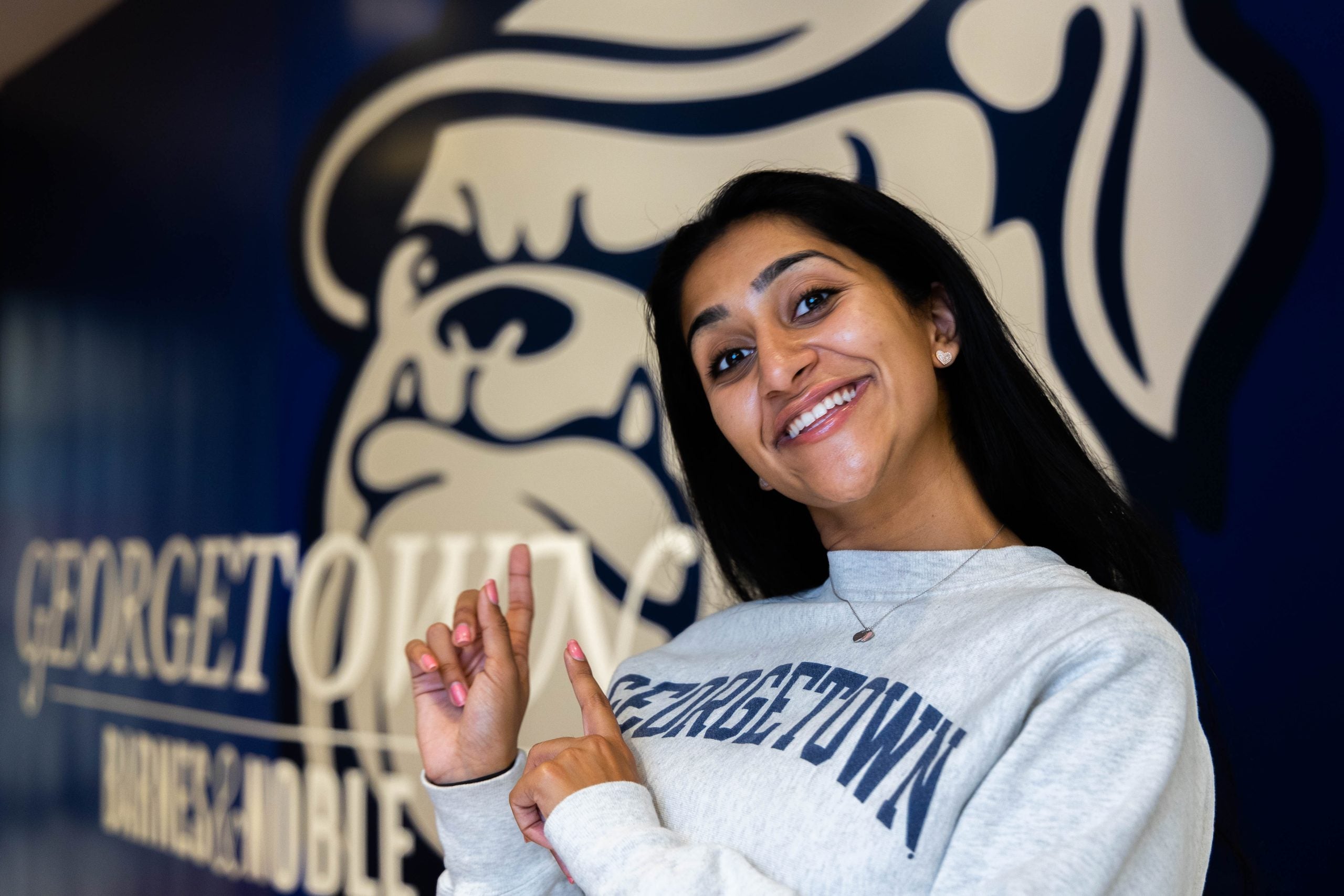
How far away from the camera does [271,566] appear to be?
2.80 m

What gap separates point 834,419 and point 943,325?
0.18 meters

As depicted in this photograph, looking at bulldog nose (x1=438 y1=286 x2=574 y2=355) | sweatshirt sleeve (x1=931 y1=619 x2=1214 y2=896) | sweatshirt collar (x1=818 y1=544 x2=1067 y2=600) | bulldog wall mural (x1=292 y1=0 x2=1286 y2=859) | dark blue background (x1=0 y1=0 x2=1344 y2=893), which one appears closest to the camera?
sweatshirt sleeve (x1=931 y1=619 x2=1214 y2=896)

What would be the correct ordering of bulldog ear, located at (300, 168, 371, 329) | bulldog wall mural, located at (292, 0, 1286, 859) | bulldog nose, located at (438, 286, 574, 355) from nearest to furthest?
1. bulldog wall mural, located at (292, 0, 1286, 859)
2. bulldog nose, located at (438, 286, 574, 355)
3. bulldog ear, located at (300, 168, 371, 329)

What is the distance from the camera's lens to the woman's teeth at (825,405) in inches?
38.1

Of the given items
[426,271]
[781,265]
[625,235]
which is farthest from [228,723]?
[781,265]

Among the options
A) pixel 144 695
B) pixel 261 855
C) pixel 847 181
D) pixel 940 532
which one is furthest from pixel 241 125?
pixel 940 532

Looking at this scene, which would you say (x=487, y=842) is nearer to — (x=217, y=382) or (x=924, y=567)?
(x=924, y=567)

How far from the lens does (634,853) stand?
2.61ft

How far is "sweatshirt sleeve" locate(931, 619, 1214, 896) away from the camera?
673mm

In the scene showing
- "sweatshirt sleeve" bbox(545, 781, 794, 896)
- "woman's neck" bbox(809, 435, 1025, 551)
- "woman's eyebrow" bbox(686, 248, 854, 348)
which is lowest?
"sweatshirt sleeve" bbox(545, 781, 794, 896)

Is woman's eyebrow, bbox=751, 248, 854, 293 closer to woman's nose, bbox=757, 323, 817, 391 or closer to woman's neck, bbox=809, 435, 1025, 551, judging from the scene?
woman's nose, bbox=757, 323, 817, 391

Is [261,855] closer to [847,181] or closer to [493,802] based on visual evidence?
[493,802]

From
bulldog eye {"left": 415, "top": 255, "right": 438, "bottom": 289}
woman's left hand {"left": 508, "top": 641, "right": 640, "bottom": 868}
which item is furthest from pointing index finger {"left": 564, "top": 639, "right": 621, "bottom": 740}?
bulldog eye {"left": 415, "top": 255, "right": 438, "bottom": 289}

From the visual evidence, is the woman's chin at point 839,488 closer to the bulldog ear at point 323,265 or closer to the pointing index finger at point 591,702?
the pointing index finger at point 591,702
